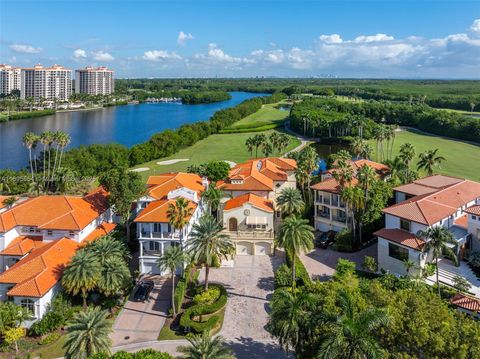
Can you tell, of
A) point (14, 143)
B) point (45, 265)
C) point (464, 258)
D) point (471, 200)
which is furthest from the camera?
point (14, 143)

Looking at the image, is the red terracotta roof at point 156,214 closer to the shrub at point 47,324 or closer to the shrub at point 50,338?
the shrub at point 47,324

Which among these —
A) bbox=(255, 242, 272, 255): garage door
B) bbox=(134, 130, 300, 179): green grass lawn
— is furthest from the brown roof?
bbox=(134, 130, 300, 179): green grass lawn

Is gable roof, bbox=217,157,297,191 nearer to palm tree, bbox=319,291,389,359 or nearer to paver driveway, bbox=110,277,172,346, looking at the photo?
paver driveway, bbox=110,277,172,346

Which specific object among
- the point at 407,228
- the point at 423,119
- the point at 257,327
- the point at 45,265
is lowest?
the point at 257,327

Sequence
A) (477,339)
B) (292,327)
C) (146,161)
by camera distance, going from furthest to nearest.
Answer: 1. (146,161)
2. (292,327)
3. (477,339)

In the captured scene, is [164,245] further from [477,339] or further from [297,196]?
[477,339]

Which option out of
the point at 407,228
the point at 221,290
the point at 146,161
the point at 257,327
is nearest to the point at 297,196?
the point at 407,228
